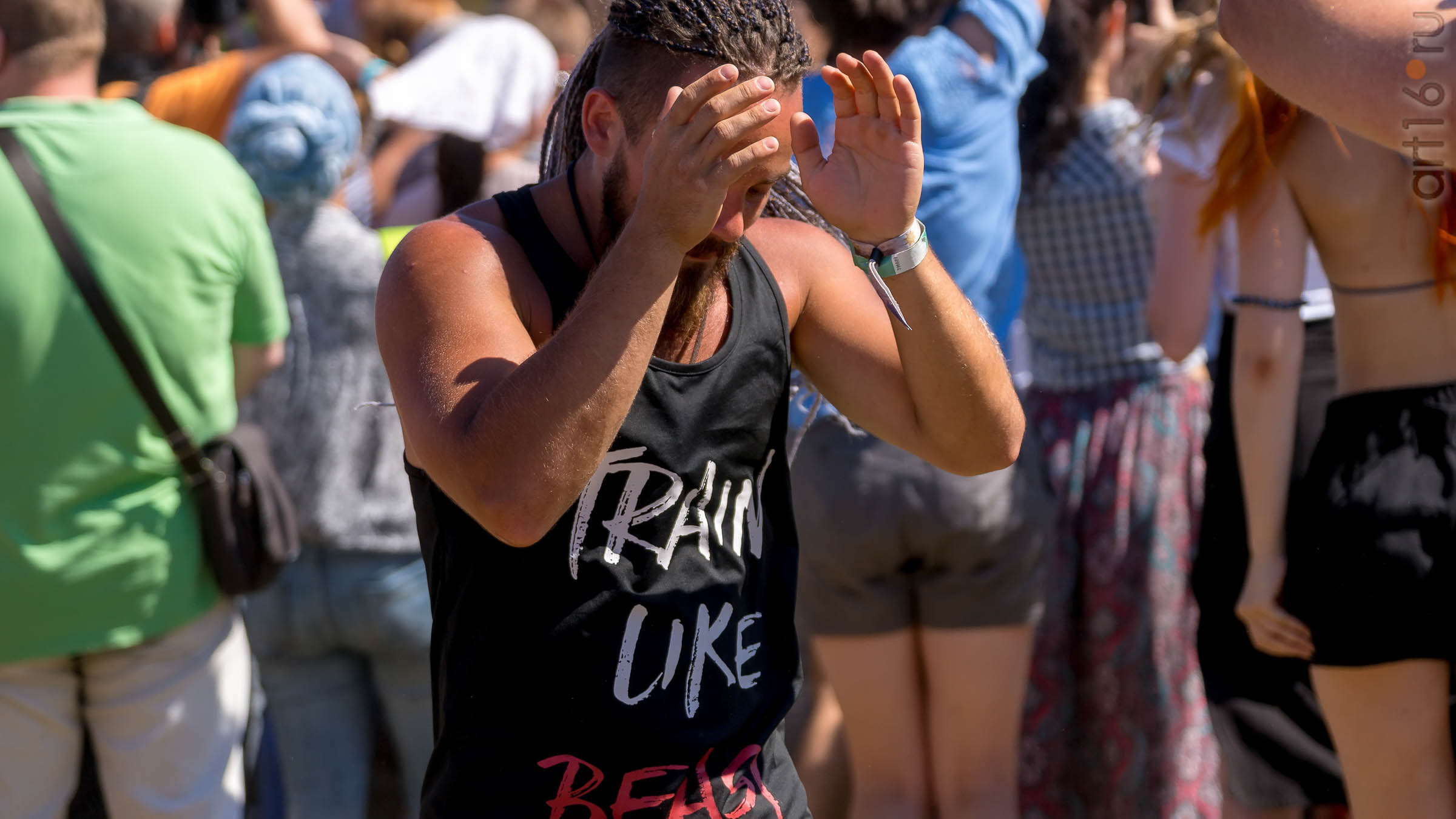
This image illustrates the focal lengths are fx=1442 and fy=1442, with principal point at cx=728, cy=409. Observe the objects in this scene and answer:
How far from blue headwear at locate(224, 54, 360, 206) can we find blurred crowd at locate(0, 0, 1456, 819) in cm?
1

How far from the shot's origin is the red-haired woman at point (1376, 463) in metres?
2.51

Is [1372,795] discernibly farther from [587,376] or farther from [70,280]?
[70,280]

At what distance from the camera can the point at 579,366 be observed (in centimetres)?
159

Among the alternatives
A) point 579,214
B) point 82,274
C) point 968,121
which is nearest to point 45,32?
point 82,274

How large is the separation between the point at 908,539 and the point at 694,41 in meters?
1.71

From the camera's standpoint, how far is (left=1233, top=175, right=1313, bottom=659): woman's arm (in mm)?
2891

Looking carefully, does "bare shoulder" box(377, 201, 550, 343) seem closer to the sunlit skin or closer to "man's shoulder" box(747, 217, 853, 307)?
the sunlit skin

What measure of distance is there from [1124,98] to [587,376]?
3.04m

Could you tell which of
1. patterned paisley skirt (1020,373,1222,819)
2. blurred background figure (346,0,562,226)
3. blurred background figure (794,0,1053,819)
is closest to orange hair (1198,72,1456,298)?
blurred background figure (794,0,1053,819)

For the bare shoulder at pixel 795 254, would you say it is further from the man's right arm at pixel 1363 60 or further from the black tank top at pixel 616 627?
the man's right arm at pixel 1363 60

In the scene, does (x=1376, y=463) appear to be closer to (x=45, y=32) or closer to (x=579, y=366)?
(x=579, y=366)

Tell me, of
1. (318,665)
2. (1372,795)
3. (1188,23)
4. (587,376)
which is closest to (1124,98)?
(1188,23)

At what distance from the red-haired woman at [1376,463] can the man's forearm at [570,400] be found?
61.9 inches

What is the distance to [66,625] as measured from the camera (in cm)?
295
